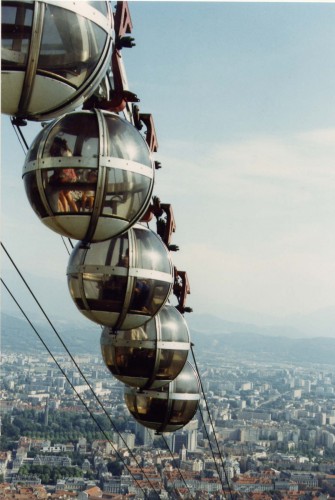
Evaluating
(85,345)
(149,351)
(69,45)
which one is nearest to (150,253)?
(149,351)

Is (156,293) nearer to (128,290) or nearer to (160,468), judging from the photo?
(128,290)

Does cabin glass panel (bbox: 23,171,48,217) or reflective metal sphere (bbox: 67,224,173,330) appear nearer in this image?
cabin glass panel (bbox: 23,171,48,217)

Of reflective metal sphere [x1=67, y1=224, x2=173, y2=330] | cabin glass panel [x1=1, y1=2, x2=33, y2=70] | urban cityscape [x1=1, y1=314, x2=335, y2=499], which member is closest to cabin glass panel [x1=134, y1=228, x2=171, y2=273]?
reflective metal sphere [x1=67, y1=224, x2=173, y2=330]

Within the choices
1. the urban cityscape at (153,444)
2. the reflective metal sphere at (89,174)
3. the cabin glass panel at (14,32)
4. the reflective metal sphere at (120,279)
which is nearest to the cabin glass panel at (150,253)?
the reflective metal sphere at (120,279)

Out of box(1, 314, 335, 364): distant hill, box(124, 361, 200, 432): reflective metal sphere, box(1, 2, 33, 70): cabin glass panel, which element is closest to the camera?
box(1, 2, 33, 70): cabin glass panel

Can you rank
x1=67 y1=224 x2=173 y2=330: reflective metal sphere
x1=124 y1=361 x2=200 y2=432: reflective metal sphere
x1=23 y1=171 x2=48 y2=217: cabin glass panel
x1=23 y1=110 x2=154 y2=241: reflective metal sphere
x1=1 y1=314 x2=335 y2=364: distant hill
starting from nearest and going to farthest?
x1=23 y1=110 x2=154 y2=241: reflective metal sphere, x1=23 y1=171 x2=48 y2=217: cabin glass panel, x1=67 y1=224 x2=173 y2=330: reflective metal sphere, x1=124 y1=361 x2=200 y2=432: reflective metal sphere, x1=1 y1=314 x2=335 y2=364: distant hill

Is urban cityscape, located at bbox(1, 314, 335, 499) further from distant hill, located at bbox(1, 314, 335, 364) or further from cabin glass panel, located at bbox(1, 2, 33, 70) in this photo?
cabin glass panel, located at bbox(1, 2, 33, 70)

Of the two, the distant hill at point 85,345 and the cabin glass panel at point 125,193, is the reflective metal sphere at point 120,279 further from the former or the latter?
the distant hill at point 85,345

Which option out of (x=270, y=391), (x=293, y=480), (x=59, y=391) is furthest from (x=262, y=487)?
(x=270, y=391)
